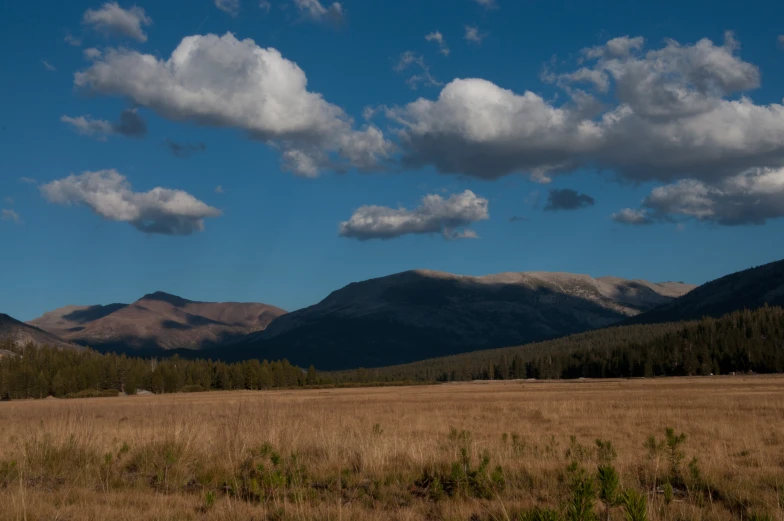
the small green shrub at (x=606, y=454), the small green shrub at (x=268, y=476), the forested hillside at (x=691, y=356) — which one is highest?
the small green shrub at (x=268, y=476)

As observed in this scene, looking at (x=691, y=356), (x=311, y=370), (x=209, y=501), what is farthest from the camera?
(x=311, y=370)

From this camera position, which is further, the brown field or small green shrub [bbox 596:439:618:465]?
small green shrub [bbox 596:439:618:465]

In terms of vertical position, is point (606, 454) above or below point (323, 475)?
below

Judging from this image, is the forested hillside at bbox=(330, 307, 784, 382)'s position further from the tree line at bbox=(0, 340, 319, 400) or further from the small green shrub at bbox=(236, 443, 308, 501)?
the small green shrub at bbox=(236, 443, 308, 501)

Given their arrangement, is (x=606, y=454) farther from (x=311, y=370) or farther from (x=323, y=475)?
(x=311, y=370)

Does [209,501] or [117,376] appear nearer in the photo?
[209,501]

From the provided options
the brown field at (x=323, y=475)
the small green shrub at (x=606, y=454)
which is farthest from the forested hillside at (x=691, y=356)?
the small green shrub at (x=606, y=454)

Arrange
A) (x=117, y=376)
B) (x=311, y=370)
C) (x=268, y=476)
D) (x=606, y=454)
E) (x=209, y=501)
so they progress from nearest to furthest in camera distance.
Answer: (x=209, y=501), (x=268, y=476), (x=606, y=454), (x=117, y=376), (x=311, y=370)

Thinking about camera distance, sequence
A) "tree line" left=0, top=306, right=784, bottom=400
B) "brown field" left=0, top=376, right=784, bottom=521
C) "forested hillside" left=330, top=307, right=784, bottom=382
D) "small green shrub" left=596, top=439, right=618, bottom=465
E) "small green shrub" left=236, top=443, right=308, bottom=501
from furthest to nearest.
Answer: "forested hillside" left=330, top=307, right=784, bottom=382 < "tree line" left=0, top=306, right=784, bottom=400 < "small green shrub" left=596, top=439, right=618, bottom=465 < "small green shrub" left=236, top=443, right=308, bottom=501 < "brown field" left=0, top=376, right=784, bottom=521

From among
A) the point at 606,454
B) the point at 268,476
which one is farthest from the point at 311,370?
the point at 268,476

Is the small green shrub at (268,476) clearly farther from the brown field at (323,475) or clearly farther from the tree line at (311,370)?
the tree line at (311,370)

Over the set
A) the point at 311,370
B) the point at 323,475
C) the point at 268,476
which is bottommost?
the point at 311,370

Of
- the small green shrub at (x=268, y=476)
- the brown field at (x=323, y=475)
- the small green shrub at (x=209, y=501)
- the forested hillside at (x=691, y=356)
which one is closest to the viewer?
the brown field at (x=323, y=475)

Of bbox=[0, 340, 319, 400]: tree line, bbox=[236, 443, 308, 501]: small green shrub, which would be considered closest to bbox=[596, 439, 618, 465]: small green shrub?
bbox=[236, 443, 308, 501]: small green shrub
